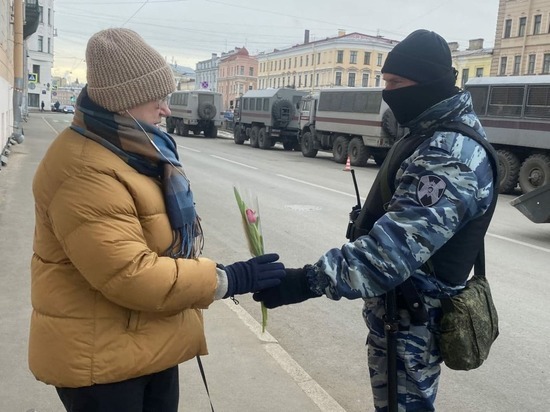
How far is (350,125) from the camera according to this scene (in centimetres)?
2088

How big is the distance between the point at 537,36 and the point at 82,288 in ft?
178

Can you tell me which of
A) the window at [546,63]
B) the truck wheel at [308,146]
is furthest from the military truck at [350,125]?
the window at [546,63]

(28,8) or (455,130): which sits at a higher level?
(28,8)

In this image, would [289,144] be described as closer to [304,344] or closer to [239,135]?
[239,135]

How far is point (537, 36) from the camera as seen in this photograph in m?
48.0

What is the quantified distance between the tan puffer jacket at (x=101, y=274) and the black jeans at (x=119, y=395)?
0.18 ft

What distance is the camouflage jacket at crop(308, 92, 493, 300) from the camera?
172 cm

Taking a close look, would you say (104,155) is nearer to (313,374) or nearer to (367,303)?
(367,303)

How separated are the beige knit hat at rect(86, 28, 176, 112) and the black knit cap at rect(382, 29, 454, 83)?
872 mm

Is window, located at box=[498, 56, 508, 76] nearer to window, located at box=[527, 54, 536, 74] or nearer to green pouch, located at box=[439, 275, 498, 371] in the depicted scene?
window, located at box=[527, 54, 536, 74]

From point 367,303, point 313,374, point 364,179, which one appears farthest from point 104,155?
point 364,179

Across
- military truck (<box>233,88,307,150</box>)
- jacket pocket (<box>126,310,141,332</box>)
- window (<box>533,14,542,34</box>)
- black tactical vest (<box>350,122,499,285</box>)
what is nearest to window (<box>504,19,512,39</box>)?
window (<box>533,14,542,34</box>)

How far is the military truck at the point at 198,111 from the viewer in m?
33.8

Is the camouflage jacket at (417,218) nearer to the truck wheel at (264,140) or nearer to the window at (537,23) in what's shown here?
the truck wheel at (264,140)
